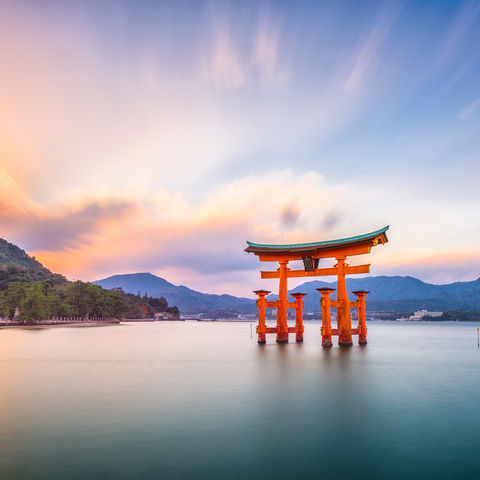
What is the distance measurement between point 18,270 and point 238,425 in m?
123

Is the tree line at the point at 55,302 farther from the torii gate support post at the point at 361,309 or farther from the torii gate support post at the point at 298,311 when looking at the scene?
the torii gate support post at the point at 361,309

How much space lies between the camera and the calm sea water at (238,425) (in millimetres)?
7605

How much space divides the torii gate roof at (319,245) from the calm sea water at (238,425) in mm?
9108

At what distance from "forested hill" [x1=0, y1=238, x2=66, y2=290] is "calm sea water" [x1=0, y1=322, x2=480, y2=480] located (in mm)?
100012

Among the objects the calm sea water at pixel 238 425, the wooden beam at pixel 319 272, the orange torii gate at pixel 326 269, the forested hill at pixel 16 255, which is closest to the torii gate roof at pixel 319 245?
the orange torii gate at pixel 326 269

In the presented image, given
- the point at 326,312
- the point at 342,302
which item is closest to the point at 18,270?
the point at 326,312

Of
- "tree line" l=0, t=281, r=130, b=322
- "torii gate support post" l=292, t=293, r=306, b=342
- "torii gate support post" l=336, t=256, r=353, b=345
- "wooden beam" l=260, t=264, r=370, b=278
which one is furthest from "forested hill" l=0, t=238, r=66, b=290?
"torii gate support post" l=336, t=256, r=353, b=345

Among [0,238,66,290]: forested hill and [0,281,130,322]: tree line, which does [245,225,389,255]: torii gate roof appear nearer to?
[0,281,130,322]: tree line

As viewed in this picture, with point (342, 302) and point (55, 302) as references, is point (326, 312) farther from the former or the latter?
point (55, 302)

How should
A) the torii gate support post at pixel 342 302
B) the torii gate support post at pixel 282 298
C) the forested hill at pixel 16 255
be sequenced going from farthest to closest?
the forested hill at pixel 16 255
the torii gate support post at pixel 282 298
the torii gate support post at pixel 342 302

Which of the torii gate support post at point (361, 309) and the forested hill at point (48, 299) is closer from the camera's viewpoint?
the torii gate support post at point (361, 309)

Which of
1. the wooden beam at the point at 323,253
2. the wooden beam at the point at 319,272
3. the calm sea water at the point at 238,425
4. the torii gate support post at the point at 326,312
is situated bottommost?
the calm sea water at the point at 238,425

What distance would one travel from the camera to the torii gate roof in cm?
2644

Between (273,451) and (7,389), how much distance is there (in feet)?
40.1
